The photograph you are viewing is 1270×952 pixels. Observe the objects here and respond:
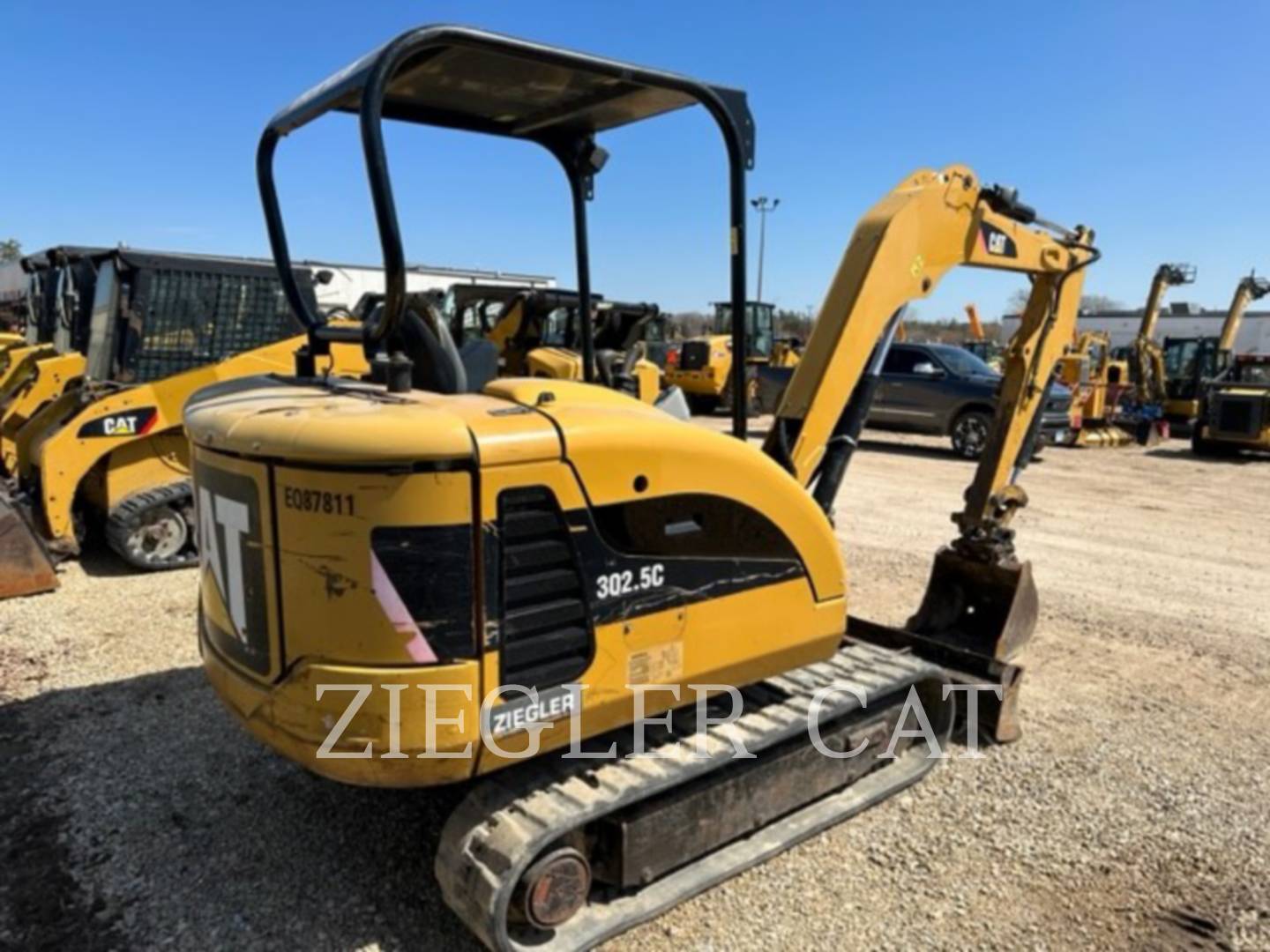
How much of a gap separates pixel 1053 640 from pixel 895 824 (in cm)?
269

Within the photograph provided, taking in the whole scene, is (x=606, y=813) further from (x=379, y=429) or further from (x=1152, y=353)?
(x=1152, y=353)

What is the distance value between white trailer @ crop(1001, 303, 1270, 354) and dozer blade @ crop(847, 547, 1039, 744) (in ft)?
147

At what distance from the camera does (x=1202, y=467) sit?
1481 centimetres

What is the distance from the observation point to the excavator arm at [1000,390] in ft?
12.4

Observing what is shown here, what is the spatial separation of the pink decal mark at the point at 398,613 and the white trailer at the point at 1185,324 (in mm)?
47994

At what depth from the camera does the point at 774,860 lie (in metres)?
3.30

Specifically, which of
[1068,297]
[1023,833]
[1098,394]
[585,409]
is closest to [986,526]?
[1068,297]

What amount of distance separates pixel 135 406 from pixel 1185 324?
178 ft

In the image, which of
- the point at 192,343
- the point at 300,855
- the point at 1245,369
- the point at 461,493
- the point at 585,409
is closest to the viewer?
the point at 461,493

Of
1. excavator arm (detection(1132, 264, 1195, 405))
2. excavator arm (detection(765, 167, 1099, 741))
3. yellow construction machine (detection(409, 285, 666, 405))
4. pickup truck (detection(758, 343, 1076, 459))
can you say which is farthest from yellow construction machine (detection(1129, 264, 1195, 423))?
excavator arm (detection(765, 167, 1099, 741))

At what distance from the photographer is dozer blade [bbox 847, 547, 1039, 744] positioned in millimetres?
4203

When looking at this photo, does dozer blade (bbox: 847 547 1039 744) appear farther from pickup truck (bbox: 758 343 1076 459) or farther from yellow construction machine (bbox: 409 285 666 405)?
pickup truck (bbox: 758 343 1076 459)

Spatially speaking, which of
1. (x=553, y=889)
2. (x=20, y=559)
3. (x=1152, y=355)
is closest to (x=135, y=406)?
(x=20, y=559)

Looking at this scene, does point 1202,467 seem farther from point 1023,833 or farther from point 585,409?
point 585,409
